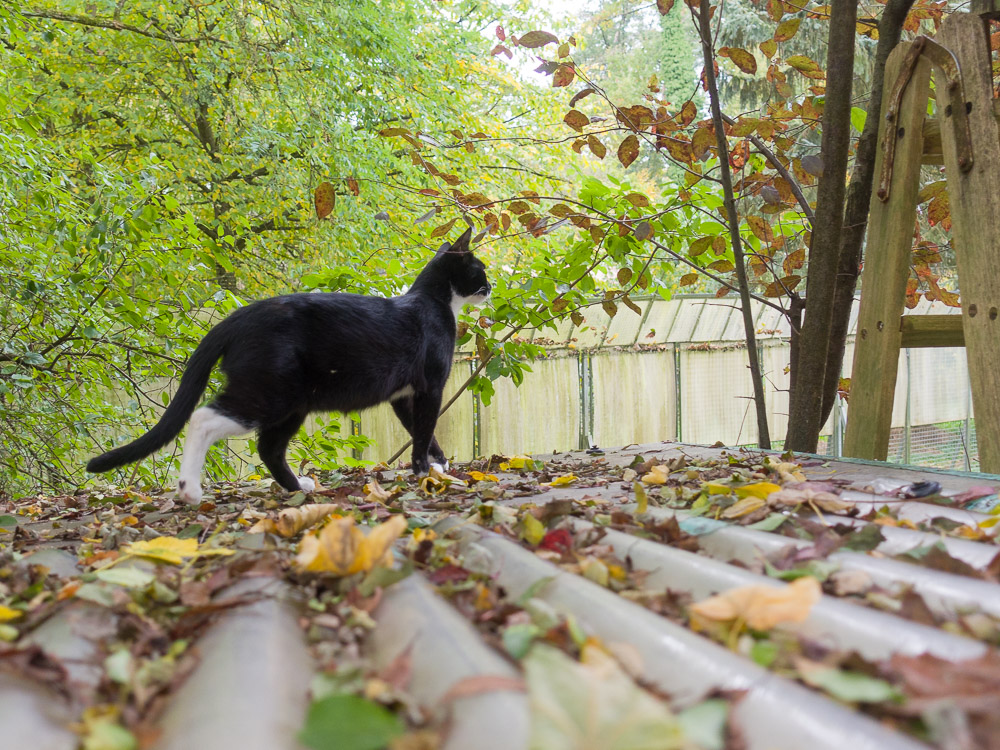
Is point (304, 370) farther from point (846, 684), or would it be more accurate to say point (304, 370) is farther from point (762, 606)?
point (846, 684)

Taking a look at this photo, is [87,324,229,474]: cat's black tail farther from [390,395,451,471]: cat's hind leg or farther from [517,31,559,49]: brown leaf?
[517,31,559,49]: brown leaf

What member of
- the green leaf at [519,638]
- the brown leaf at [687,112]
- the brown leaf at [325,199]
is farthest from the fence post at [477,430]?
Result: the green leaf at [519,638]

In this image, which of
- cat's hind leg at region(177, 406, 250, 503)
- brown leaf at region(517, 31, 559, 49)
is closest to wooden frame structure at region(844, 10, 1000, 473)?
brown leaf at region(517, 31, 559, 49)

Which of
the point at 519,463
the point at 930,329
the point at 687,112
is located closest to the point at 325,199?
the point at 519,463

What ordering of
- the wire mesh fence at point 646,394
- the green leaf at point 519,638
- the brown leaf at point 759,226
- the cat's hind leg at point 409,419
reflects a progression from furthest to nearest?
the wire mesh fence at point 646,394 < the cat's hind leg at point 409,419 < the brown leaf at point 759,226 < the green leaf at point 519,638

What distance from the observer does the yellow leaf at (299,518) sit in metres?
1.72

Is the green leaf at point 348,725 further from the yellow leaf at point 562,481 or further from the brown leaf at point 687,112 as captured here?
the brown leaf at point 687,112

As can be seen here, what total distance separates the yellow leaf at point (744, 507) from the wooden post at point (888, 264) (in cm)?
126

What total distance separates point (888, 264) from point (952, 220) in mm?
330

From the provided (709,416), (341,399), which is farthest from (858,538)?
(709,416)

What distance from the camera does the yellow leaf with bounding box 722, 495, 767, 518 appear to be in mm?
1568

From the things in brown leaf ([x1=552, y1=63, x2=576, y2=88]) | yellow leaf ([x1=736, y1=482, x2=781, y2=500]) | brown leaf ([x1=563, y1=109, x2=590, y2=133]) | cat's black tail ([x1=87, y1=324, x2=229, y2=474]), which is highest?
brown leaf ([x1=552, y1=63, x2=576, y2=88])

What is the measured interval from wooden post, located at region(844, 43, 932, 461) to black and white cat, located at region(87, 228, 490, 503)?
1.69m

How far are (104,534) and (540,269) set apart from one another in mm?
2800
